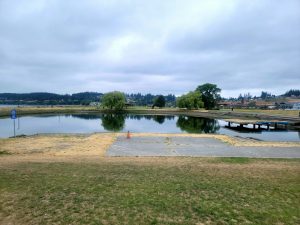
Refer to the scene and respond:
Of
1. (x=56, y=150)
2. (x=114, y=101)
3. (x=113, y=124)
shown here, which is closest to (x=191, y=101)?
(x=114, y=101)

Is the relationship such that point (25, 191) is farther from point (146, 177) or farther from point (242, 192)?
point (242, 192)

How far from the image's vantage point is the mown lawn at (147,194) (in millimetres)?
6020

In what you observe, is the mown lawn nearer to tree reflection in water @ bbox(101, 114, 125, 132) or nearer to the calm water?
the calm water

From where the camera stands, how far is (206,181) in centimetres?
906

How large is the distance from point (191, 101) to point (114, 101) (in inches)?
1107

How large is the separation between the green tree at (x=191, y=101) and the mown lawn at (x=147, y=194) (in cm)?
8798

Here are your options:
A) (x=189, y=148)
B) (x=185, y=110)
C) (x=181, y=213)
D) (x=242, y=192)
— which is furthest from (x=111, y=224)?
(x=185, y=110)

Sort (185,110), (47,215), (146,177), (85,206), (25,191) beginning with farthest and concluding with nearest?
(185,110)
(146,177)
(25,191)
(85,206)
(47,215)

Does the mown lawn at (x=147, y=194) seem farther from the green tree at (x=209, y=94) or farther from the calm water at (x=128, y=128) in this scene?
the green tree at (x=209, y=94)

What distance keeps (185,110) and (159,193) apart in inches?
3748

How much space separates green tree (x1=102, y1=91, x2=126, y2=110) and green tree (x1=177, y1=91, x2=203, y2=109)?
72.4 ft

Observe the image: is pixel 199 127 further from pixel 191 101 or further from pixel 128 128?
pixel 191 101

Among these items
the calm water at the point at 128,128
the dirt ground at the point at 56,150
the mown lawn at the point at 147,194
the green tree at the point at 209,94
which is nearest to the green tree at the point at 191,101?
the green tree at the point at 209,94

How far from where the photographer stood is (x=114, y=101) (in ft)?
328
